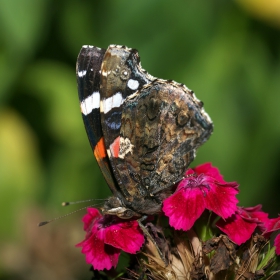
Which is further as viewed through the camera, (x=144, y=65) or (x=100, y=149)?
(x=144, y=65)

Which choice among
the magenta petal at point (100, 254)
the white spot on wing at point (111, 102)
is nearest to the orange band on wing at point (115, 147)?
the white spot on wing at point (111, 102)

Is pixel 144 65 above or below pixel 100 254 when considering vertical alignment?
above

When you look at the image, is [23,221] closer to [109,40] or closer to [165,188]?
[109,40]

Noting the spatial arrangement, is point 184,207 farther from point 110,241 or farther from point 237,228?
point 110,241

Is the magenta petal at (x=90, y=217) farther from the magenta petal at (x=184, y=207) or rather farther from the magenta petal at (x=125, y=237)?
the magenta petal at (x=184, y=207)

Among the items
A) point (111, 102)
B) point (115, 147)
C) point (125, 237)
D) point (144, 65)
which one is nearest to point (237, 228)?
point (125, 237)

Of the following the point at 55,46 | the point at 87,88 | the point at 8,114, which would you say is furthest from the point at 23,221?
the point at 87,88

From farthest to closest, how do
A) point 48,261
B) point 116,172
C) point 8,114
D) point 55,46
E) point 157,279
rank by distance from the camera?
point 55,46 → point 8,114 → point 48,261 → point 116,172 → point 157,279
